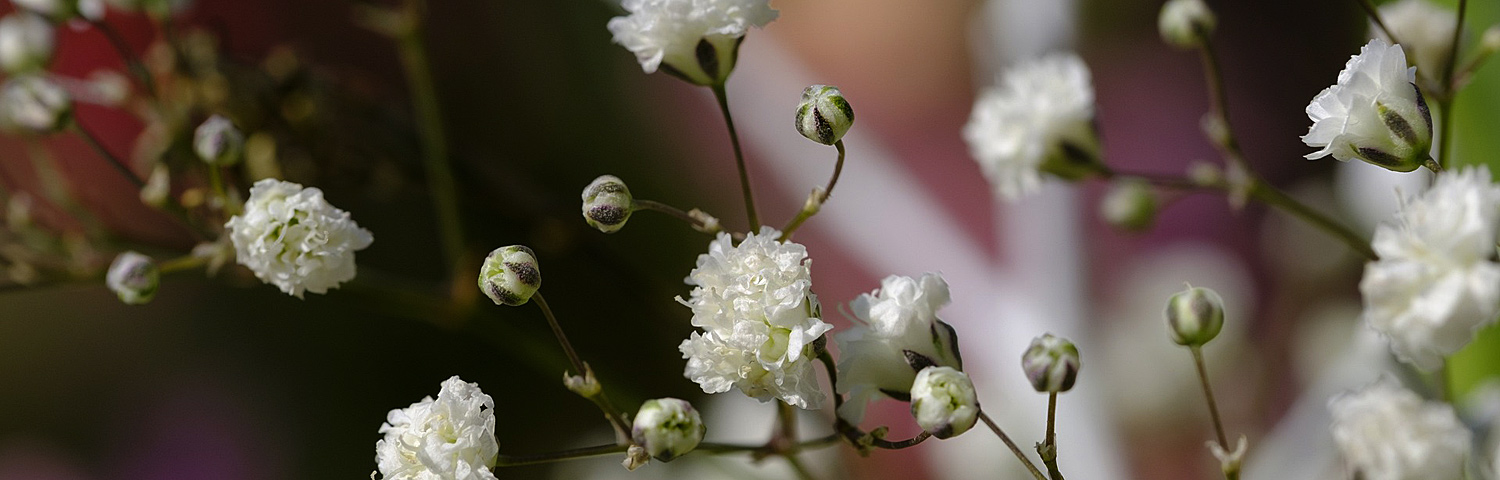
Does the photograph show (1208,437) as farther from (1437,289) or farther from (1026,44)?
(1437,289)

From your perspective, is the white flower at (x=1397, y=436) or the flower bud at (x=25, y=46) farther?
the flower bud at (x=25, y=46)

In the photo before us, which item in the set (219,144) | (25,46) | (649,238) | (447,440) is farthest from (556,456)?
(649,238)

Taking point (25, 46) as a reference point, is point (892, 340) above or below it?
below

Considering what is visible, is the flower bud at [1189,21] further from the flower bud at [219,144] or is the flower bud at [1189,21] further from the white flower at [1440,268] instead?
the flower bud at [219,144]

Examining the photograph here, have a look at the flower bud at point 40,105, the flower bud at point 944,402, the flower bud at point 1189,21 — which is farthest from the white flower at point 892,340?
the flower bud at point 40,105

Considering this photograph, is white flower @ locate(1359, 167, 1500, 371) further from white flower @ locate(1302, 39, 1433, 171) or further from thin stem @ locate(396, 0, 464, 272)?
thin stem @ locate(396, 0, 464, 272)

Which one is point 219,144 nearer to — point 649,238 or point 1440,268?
point 1440,268
